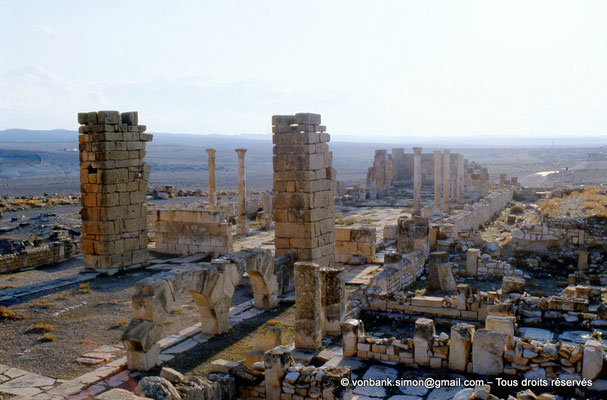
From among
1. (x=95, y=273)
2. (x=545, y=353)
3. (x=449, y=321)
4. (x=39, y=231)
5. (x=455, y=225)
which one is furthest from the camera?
(x=39, y=231)

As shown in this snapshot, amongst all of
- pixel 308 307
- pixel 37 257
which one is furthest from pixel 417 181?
pixel 308 307

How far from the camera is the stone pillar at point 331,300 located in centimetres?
975

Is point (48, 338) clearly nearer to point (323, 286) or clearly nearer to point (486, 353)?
Result: point (323, 286)

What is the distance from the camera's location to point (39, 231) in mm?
21703

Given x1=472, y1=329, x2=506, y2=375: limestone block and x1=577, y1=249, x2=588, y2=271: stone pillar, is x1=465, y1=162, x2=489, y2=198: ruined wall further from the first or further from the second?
x1=472, y1=329, x2=506, y2=375: limestone block

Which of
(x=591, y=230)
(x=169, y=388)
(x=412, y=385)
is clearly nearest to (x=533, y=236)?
(x=591, y=230)

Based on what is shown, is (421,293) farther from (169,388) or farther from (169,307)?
(169,388)

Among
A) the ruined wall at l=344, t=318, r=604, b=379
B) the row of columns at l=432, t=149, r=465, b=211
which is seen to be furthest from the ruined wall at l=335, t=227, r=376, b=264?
the row of columns at l=432, t=149, r=465, b=211

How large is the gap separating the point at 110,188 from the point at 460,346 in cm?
1036

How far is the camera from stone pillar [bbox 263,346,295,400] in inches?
277

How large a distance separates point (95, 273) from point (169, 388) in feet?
30.3

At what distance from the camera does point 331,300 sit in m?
9.76

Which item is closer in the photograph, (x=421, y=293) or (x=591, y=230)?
(x=421, y=293)

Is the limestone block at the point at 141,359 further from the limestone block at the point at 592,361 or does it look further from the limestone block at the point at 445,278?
the limestone block at the point at 445,278
